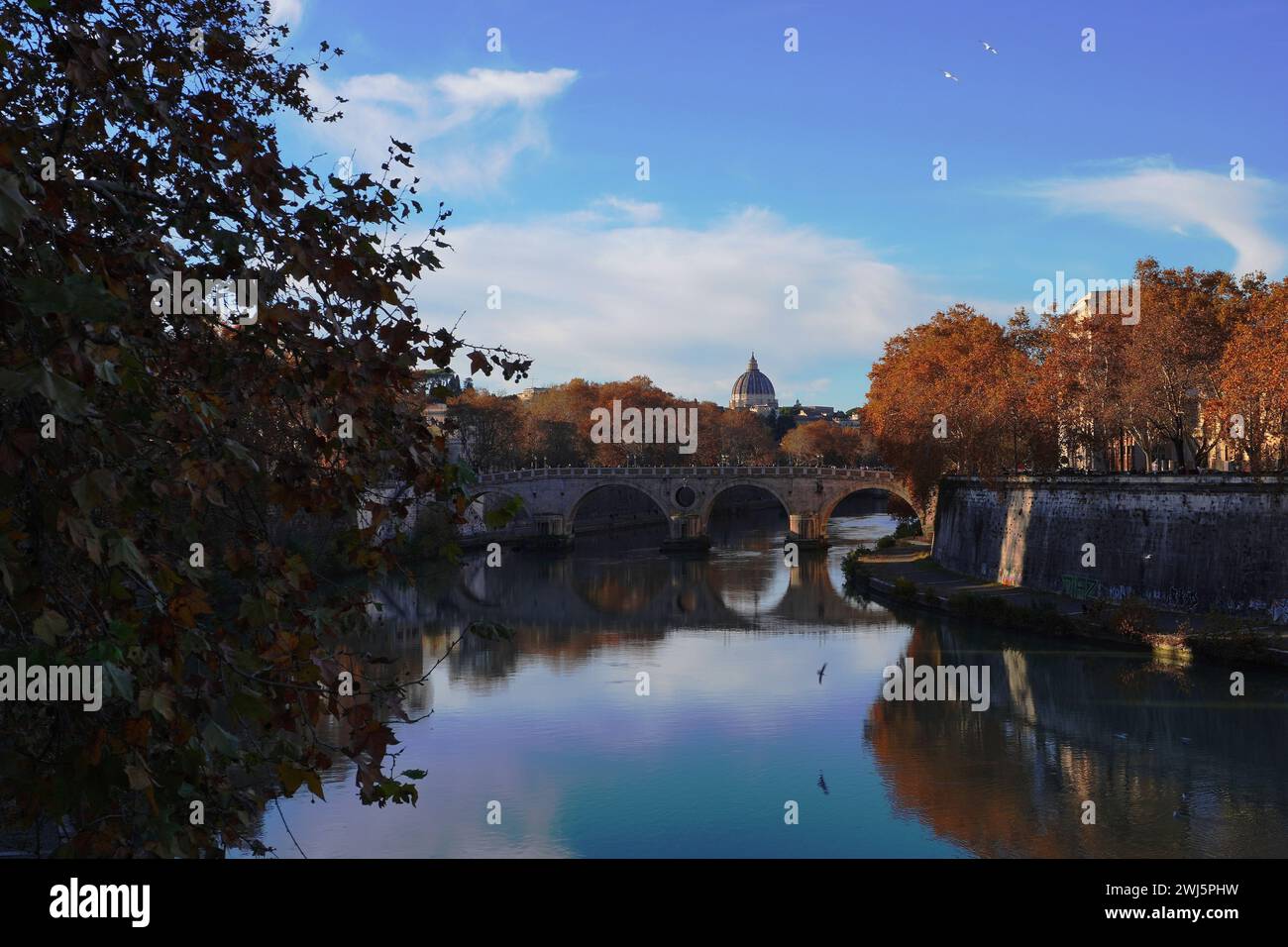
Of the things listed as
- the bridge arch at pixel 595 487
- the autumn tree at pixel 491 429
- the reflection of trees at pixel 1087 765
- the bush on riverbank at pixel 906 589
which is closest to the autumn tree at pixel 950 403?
the bush on riverbank at pixel 906 589

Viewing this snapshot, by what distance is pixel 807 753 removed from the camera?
1942cm

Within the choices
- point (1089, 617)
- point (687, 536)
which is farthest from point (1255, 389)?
point (687, 536)

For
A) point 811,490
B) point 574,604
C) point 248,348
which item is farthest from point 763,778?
point 811,490

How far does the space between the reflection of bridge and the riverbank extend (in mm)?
17528

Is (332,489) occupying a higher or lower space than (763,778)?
higher

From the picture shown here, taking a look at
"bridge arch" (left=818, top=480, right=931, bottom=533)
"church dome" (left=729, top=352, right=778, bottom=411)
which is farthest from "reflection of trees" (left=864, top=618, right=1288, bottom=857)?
"church dome" (left=729, top=352, right=778, bottom=411)

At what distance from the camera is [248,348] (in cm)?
519

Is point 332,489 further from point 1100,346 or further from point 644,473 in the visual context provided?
point 644,473

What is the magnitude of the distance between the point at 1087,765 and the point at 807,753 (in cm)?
422

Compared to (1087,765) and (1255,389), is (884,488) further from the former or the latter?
(1087,765)

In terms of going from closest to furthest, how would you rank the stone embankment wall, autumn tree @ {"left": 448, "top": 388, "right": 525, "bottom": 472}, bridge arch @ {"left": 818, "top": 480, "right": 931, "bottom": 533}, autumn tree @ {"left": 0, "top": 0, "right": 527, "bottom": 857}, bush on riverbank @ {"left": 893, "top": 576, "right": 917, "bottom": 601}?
autumn tree @ {"left": 0, "top": 0, "right": 527, "bottom": 857}
the stone embankment wall
bush on riverbank @ {"left": 893, "top": 576, "right": 917, "bottom": 601}
bridge arch @ {"left": 818, "top": 480, "right": 931, "bottom": 533}
autumn tree @ {"left": 448, "top": 388, "right": 525, "bottom": 472}

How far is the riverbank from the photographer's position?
24094 mm

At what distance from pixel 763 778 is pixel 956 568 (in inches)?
951

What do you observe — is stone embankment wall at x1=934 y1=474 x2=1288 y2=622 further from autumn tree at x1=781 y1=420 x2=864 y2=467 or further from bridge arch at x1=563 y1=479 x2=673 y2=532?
autumn tree at x1=781 y1=420 x2=864 y2=467
